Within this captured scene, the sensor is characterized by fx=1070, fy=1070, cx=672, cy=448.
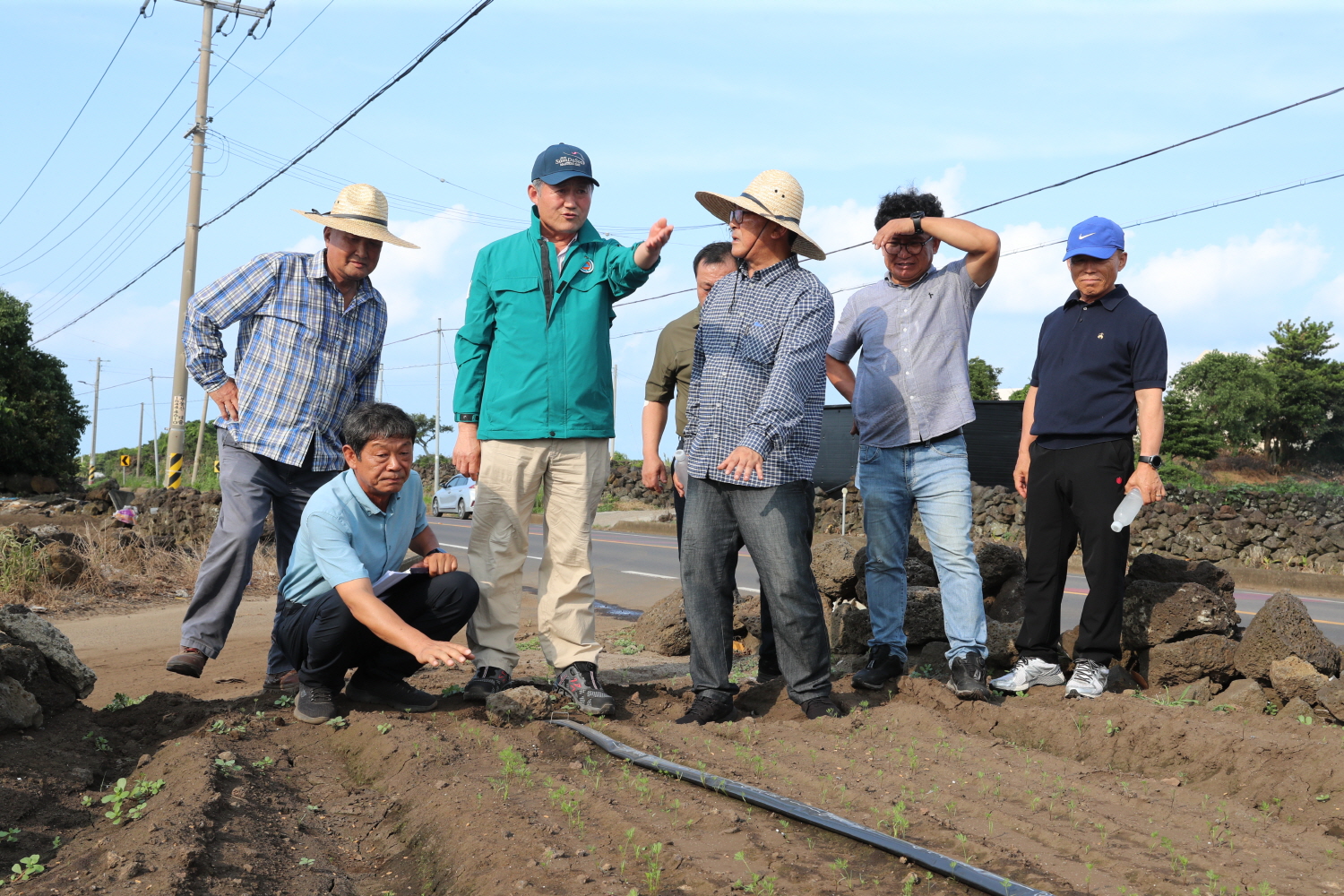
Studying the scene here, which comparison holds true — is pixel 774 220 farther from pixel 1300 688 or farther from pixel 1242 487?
pixel 1242 487

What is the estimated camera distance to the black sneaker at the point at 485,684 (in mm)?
A: 4613

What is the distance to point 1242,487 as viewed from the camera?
18.3 metres

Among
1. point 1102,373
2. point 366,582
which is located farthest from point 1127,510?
point 366,582

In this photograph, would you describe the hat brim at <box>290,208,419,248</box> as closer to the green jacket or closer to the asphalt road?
the green jacket

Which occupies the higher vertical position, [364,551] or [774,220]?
[774,220]

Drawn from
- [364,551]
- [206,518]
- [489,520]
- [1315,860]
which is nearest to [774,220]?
[489,520]

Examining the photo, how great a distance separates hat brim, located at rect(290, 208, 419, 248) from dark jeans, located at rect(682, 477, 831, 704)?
1.78m

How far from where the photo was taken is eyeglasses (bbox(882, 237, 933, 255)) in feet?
15.5

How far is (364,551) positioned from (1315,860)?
11.0 ft

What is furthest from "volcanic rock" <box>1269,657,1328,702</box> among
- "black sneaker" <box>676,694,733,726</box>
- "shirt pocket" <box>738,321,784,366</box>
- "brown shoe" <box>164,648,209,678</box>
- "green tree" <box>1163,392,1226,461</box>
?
"green tree" <box>1163,392,1226,461</box>

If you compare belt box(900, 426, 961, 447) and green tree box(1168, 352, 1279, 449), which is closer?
belt box(900, 426, 961, 447)

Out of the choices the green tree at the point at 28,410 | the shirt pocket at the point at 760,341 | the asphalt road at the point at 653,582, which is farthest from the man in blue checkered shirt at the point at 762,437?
the green tree at the point at 28,410

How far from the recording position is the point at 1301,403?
36781mm

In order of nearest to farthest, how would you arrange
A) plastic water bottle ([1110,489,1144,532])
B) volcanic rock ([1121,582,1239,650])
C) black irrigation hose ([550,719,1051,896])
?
black irrigation hose ([550,719,1051,896])
plastic water bottle ([1110,489,1144,532])
volcanic rock ([1121,582,1239,650])
